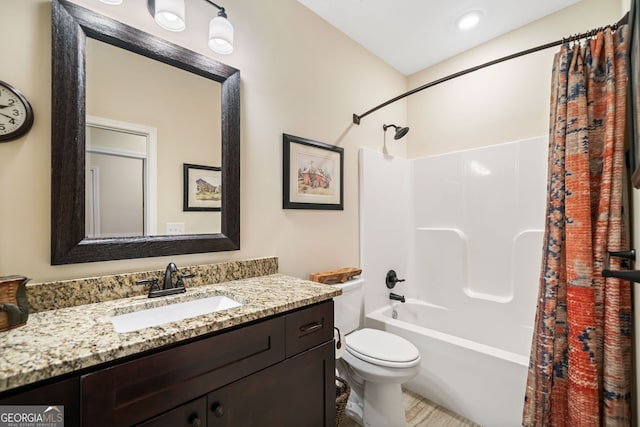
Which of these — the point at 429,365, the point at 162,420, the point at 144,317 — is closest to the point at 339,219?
the point at 429,365

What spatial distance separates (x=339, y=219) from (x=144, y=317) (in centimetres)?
136

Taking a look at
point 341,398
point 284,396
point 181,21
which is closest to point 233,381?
point 284,396

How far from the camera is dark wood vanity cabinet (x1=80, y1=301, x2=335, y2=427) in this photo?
71cm

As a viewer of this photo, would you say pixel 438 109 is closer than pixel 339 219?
No

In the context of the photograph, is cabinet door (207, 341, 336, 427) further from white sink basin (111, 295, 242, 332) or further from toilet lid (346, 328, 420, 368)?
toilet lid (346, 328, 420, 368)

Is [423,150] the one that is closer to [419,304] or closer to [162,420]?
[419,304]

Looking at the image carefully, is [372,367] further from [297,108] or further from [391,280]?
[297,108]

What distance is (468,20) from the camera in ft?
6.62

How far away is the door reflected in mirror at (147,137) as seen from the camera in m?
1.13

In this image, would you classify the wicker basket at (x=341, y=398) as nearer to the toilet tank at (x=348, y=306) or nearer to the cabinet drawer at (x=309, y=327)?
the toilet tank at (x=348, y=306)

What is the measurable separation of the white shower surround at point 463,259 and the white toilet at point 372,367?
333 millimetres

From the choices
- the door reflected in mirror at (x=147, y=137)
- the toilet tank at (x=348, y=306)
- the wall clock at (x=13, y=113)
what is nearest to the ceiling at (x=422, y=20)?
the door reflected in mirror at (x=147, y=137)

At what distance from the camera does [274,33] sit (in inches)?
67.4

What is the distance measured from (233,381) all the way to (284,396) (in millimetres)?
246
